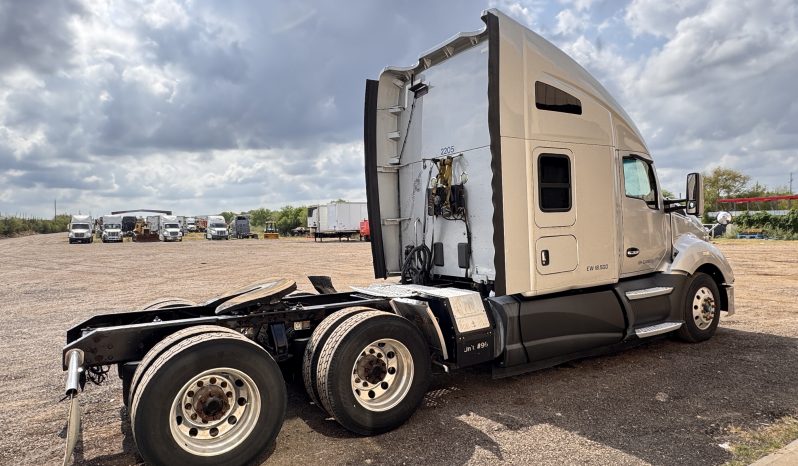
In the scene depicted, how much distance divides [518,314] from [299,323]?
222 centimetres

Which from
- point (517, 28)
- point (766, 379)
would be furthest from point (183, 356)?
point (766, 379)

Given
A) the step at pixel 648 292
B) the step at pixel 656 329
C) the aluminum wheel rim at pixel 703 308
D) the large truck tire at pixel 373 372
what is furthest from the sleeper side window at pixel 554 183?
the aluminum wheel rim at pixel 703 308

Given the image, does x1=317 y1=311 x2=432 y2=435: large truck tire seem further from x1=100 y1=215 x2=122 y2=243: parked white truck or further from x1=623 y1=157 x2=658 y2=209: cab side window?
x1=100 y1=215 x2=122 y2=243: parked white truck

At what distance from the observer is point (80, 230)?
47062 millimetres

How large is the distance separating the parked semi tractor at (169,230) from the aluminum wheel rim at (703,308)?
54240 millimetres

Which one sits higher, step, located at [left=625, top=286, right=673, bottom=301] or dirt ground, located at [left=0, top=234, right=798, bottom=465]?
step, located at [left=625, top=286, right=673, bottom=301]

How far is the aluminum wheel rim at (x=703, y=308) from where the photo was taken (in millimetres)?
7063

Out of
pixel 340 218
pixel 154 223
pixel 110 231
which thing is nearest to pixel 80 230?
pixel 110 231

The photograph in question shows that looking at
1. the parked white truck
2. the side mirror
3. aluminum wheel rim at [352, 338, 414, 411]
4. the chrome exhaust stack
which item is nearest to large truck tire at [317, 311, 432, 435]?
aluminum wheel rim at [352, 338, 414, 411]

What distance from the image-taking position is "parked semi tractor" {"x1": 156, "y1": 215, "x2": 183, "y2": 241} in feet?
177

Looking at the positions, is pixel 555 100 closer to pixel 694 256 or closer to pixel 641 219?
pixel 641 219

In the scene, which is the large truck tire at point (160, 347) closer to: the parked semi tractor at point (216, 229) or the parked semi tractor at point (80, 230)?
the parked semi tractor at point (80, 230)

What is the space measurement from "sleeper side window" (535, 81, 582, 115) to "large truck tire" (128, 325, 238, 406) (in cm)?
395

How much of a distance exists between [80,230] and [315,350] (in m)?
51.3
